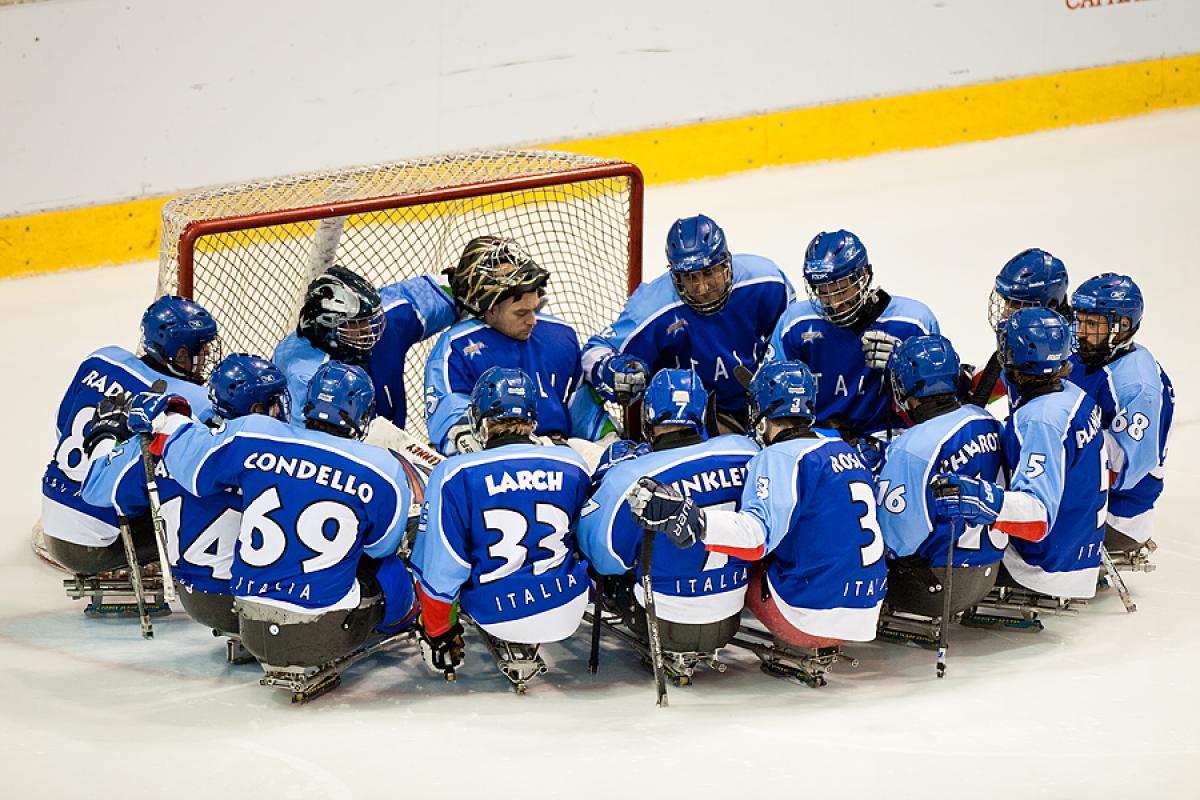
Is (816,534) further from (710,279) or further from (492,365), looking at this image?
(492,365)

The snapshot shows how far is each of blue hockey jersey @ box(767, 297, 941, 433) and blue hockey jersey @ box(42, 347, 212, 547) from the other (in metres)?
1.79

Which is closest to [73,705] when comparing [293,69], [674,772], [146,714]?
[146,714]

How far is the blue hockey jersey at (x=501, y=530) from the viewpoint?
409 cm

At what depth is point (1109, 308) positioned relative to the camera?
4852mm

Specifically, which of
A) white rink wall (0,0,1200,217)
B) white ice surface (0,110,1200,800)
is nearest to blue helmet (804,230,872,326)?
white ice surface (0,110,1200,800)

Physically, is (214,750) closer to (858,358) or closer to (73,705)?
(73,705)

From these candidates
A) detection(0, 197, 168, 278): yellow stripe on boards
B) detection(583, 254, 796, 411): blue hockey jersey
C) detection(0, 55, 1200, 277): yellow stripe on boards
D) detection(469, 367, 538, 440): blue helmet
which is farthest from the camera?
detection(0, 55, 1200, 277): yellow stripe on boards

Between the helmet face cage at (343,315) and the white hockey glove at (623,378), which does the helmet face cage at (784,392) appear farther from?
the helmet face cage at (343,315)

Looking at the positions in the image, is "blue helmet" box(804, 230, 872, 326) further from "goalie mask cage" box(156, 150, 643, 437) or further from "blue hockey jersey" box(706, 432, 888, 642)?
"goalie mask cage" box(156, 150, 643, 437)

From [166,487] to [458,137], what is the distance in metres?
5.15

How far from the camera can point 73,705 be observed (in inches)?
169

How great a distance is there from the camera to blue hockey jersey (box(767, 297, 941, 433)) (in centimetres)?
502

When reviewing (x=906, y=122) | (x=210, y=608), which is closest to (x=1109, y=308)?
(x=210, y=608)

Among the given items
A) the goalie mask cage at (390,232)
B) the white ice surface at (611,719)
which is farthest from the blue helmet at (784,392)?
the goalie mask cage at (390,232)
